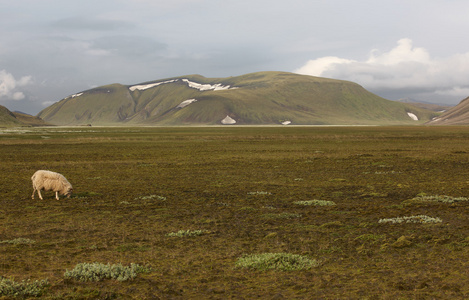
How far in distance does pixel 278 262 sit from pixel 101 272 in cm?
409

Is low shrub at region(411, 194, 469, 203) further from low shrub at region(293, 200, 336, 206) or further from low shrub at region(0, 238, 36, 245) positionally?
low shrub at region(0, 238, 36, 245)

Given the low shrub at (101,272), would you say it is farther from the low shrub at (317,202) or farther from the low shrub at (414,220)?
the low shrub at (317,202)

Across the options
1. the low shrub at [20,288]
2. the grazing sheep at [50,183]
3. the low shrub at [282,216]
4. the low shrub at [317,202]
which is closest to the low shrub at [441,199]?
the low shrub at [317,202]

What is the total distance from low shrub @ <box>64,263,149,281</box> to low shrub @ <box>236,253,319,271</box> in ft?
7.94

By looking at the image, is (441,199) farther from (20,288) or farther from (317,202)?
(20,288)

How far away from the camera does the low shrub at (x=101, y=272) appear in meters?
9.20

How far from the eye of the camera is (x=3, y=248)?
38.1 feet

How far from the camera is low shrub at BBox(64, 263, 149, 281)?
30.2 feet

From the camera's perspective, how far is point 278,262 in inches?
402

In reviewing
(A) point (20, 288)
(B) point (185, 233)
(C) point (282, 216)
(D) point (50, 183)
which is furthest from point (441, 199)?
(D) point (50, 183)

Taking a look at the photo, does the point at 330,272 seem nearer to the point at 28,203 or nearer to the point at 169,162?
the point at 28,203

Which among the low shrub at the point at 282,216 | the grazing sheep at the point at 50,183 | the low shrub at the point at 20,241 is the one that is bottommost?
the low shrub at the point at 282,216

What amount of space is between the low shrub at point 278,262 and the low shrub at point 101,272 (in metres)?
2.42

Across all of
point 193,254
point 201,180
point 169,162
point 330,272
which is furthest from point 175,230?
point 169,162
